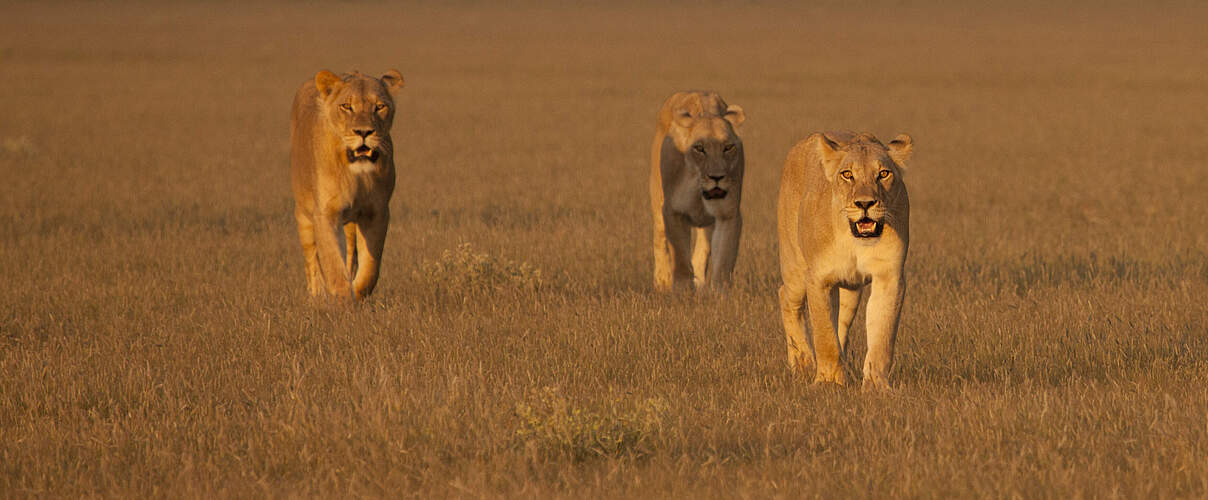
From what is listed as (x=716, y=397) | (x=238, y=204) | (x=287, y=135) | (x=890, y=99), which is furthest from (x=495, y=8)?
(x=716, y=397)

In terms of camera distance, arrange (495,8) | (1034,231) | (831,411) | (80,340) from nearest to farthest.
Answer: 1. (831,411)
2. (80,340)
3. (1034,231)
4. (495,8)

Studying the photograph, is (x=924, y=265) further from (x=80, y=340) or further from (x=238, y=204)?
(x=238, y=204)

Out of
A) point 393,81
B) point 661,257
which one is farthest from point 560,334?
point 393,81

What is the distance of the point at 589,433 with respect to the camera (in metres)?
5.55

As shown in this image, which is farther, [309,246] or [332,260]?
[309,246]

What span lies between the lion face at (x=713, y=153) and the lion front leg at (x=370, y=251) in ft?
7.23

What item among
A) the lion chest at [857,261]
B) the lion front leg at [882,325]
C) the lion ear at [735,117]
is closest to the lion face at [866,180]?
the lion chest at [857,261]

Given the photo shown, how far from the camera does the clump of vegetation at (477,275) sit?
949cm

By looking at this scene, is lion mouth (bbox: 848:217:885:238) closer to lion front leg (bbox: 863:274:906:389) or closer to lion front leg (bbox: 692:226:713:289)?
lion front leg (bbox: 863:274:906:389)

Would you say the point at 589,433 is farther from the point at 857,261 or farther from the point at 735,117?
the point at 735,117

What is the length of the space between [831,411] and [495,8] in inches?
5583

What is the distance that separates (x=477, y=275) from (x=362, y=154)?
1.51 meters

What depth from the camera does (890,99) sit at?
118 ft

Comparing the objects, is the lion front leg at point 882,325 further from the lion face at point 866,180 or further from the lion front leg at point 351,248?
the lion front leg at point 351,248
